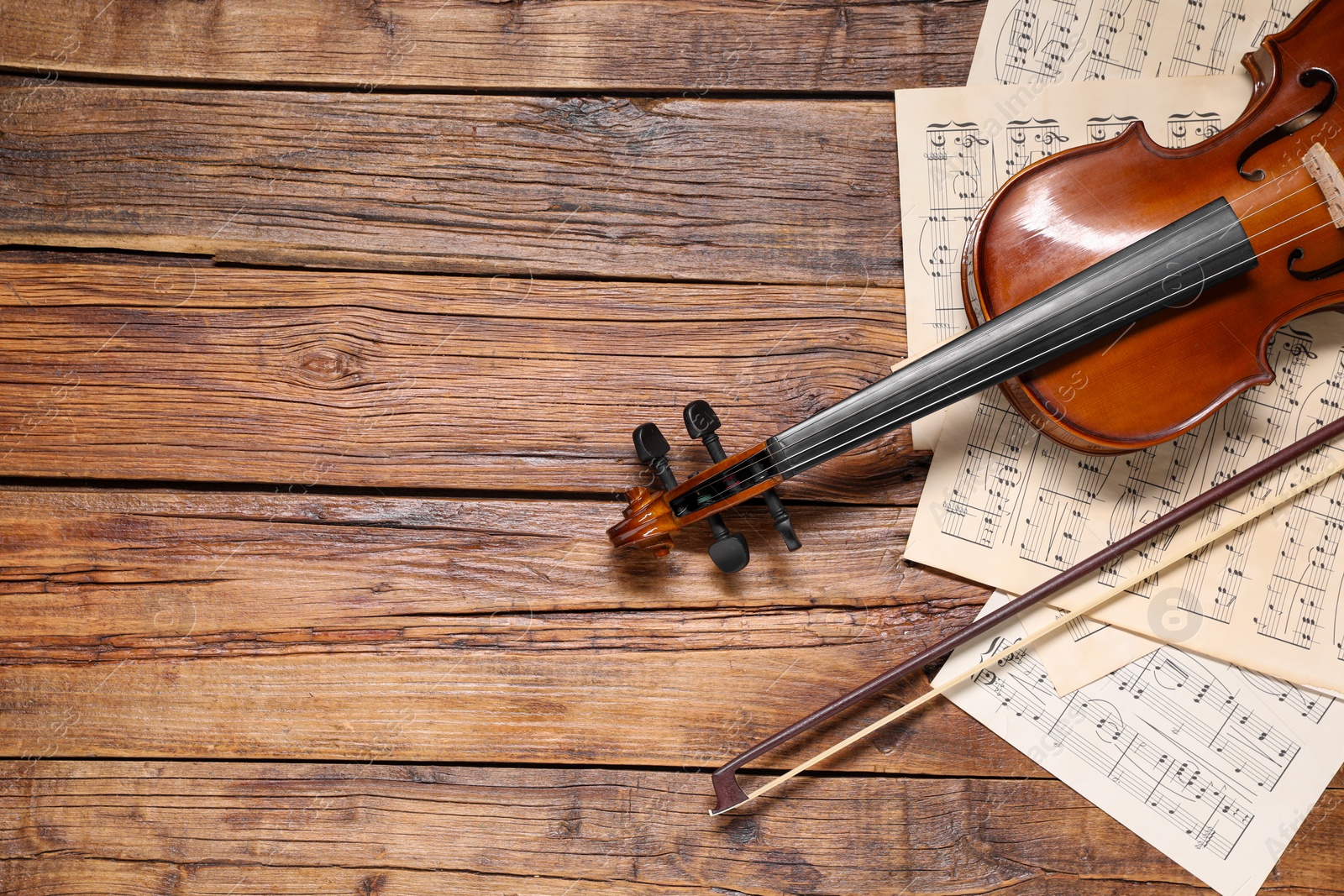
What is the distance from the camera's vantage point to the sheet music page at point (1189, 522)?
3.70 ft

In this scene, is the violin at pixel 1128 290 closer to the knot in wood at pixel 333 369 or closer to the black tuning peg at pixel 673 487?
the black tuning peg at pixel 673 487

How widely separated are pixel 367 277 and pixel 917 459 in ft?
2.62

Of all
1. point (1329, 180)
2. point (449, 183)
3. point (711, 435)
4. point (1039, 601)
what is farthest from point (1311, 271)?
point (449, 183)

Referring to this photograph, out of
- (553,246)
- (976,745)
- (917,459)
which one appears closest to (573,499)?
(553,246)

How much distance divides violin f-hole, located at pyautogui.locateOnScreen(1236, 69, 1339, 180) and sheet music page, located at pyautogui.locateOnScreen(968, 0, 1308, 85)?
155 mm

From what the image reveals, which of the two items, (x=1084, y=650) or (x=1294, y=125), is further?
(x=1084, y=650)

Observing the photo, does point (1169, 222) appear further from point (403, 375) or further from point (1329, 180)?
point (403, 375)

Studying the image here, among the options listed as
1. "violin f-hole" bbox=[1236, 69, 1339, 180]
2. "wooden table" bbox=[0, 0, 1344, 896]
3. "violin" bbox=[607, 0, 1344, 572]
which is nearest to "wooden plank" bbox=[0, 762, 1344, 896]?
"wooden table" bbox=[0, 0, 1344, 896]

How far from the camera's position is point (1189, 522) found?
3.74 ft

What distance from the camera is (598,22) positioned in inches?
45.5

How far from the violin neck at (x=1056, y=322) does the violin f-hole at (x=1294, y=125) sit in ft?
0.31

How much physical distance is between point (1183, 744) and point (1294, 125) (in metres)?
0.80

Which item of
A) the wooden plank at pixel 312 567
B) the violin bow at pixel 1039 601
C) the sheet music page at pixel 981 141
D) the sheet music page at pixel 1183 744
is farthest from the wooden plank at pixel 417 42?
the sheet music page at pixel 1183 744

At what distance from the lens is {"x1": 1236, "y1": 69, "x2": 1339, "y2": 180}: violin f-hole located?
3.26 ft
